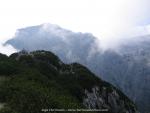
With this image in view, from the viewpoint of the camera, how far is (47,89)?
6300 cm

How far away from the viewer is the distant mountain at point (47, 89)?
162 feet

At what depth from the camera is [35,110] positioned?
4606cm

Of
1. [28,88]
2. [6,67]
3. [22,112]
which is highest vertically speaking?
[6,67]

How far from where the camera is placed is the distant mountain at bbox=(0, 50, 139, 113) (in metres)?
49.5

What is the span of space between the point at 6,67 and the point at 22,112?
36.8m

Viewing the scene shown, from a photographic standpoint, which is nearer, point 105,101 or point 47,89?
point 47,89

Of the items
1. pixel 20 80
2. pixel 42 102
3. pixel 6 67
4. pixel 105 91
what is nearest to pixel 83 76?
pixel 105 91

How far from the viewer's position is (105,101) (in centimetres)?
10838

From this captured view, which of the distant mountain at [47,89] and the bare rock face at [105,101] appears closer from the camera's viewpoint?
the distant mountain at [47,89]

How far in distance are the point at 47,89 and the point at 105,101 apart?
48.1 metres

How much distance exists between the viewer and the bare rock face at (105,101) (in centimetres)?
9985

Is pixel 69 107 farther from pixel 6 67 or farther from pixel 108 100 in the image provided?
pixel 108 100

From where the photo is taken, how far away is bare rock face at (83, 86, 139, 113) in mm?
99850

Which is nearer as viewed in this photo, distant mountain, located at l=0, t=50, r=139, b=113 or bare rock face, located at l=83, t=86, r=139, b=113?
distant mountain, located at l=0, t=50, r=139, b=113
